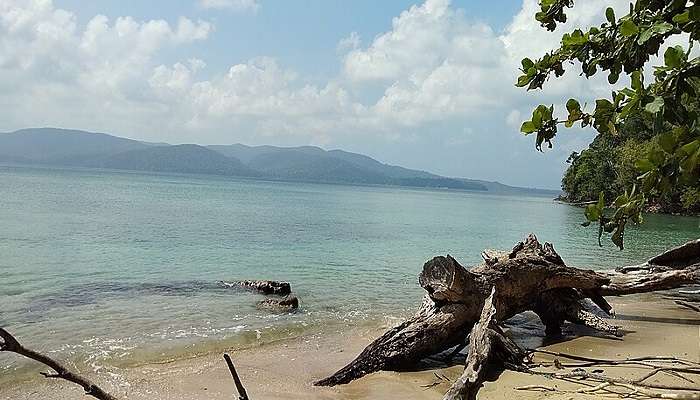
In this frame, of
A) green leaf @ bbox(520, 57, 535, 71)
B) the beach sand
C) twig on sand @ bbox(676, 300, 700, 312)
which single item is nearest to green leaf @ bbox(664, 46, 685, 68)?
green leaf @ bbox(520, 57, 535, 71)

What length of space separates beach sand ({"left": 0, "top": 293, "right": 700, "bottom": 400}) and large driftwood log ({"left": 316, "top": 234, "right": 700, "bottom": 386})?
0.34 meters

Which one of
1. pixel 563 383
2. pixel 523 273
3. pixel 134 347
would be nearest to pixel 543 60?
pixel 563 383

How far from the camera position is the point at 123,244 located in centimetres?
2838

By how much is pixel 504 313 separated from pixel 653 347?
8.45 feet

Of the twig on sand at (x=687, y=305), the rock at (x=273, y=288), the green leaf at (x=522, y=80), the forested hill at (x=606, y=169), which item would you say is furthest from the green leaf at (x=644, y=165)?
the forested hill at (x=606, y=169)

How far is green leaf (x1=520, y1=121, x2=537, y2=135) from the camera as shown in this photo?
261 cm

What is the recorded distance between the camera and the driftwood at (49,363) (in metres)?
1.87

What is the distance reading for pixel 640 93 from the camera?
7.21 ft

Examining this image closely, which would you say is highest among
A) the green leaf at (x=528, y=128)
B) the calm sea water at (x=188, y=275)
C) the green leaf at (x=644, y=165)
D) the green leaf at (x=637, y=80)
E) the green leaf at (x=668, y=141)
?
the green leaf at (x=637, y=80)

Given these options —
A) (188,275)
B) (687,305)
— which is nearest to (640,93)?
(687,305)

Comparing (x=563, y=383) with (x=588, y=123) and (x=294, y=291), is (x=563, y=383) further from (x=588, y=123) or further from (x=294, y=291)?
(x=294, y=291)

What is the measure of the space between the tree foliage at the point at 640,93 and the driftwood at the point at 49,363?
219cm

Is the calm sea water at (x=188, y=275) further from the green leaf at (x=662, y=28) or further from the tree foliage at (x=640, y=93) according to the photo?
the green leaf at (x=662, y=28)

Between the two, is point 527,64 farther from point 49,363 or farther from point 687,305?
point 687,305
